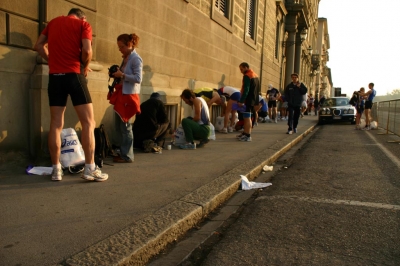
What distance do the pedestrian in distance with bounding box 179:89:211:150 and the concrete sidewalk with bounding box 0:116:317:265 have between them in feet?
4.89

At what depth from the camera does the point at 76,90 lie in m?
4.09

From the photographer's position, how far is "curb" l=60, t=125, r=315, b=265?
7.97 ft

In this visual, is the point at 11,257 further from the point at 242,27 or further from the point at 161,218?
the point at 242,27

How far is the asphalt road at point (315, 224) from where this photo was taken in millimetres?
2759

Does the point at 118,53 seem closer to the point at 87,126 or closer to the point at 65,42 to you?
the point at 65,42


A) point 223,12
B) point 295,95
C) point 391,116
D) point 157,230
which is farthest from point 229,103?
point 157,230

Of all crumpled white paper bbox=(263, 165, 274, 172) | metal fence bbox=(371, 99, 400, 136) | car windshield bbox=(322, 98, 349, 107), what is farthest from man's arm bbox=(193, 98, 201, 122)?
car windshield bbox=(322, 98, 349, 107)

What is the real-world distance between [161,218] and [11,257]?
118 centimetres

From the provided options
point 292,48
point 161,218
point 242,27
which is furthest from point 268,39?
point 161,218

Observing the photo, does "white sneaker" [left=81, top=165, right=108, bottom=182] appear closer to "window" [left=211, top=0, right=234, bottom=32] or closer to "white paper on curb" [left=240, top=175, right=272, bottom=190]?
"white paper on curb" [left=240, top=175, right=272, bottom=190]

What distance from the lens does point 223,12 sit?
1237 centimetres

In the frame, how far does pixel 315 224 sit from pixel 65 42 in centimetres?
318

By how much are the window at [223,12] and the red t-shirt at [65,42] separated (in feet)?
23.4

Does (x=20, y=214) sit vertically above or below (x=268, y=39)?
below
